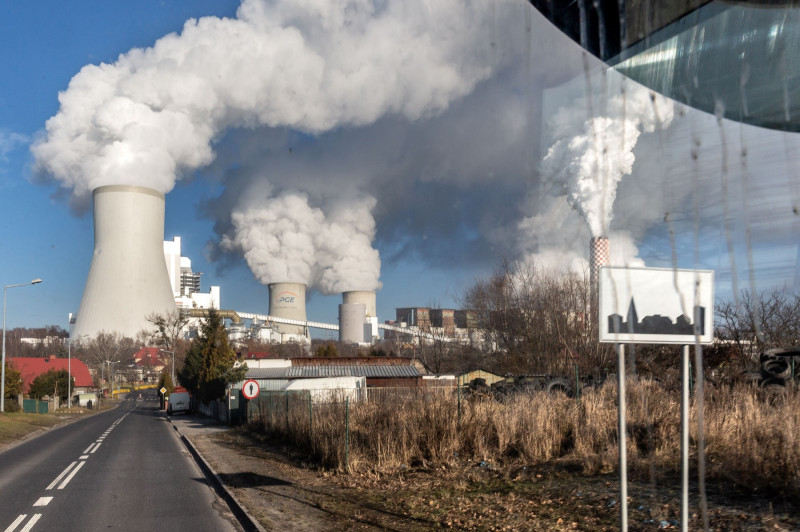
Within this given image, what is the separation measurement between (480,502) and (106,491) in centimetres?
623

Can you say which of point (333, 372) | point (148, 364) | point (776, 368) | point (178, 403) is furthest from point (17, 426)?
point (148, 364)

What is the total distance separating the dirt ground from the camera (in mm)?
5541

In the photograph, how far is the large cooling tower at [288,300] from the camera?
70.5 meters

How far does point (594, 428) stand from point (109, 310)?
54.6 m

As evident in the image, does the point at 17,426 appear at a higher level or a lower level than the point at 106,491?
lower

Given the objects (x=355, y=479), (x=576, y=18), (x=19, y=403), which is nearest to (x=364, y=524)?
(x=355, y=479)

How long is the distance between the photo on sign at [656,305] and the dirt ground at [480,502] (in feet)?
10.2

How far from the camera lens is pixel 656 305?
2.49m

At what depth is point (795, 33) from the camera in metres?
1.71

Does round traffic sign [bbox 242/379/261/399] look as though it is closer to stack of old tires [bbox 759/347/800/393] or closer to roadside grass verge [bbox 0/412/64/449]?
roadside grass verge [bbox 0/412/64/449]

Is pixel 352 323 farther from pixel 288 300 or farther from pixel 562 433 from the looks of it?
pixel 562 433

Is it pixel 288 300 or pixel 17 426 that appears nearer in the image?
pixel 17 426

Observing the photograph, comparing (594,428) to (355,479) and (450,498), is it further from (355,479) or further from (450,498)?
(355,479)

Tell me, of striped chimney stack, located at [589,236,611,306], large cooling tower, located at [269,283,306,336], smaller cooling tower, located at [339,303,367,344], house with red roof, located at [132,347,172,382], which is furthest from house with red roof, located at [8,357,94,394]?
striped chimney stack, located at [589,236,611,306]
